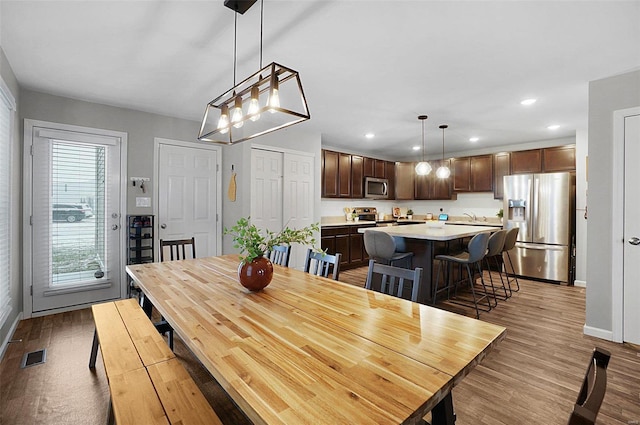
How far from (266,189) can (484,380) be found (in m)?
3.58

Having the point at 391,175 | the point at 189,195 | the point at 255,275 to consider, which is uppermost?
the point at 391,175

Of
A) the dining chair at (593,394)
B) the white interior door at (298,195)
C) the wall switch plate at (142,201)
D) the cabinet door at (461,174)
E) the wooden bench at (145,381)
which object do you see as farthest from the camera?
the cabinet door at (461,174)

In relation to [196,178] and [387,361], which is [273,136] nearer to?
[196,178]

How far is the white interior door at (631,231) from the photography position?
2.70m

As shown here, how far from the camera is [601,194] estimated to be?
2881 mm

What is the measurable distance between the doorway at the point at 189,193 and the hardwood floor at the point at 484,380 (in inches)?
59.8

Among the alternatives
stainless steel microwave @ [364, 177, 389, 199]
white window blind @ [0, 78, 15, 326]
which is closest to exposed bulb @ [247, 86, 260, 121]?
white window blind @ [0, 78, 15, 326]

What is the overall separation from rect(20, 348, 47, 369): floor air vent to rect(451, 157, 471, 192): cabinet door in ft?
21.8

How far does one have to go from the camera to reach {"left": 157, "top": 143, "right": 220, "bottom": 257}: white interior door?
412cm

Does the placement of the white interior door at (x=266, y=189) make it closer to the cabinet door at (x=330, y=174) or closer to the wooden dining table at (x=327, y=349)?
the cabinet door at (x=330, y=174)

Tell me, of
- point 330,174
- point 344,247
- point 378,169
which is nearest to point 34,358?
point 344,247

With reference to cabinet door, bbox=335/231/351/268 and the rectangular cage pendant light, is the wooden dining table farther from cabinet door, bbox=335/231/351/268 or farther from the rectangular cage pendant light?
cabinet door, bbox=335/231/351/268

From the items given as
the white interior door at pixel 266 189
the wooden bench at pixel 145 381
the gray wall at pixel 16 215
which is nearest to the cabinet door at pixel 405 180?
Answer: the white interior door at pixel 266 189

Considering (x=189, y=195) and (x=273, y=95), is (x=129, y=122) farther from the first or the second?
(x=273, y=95)
